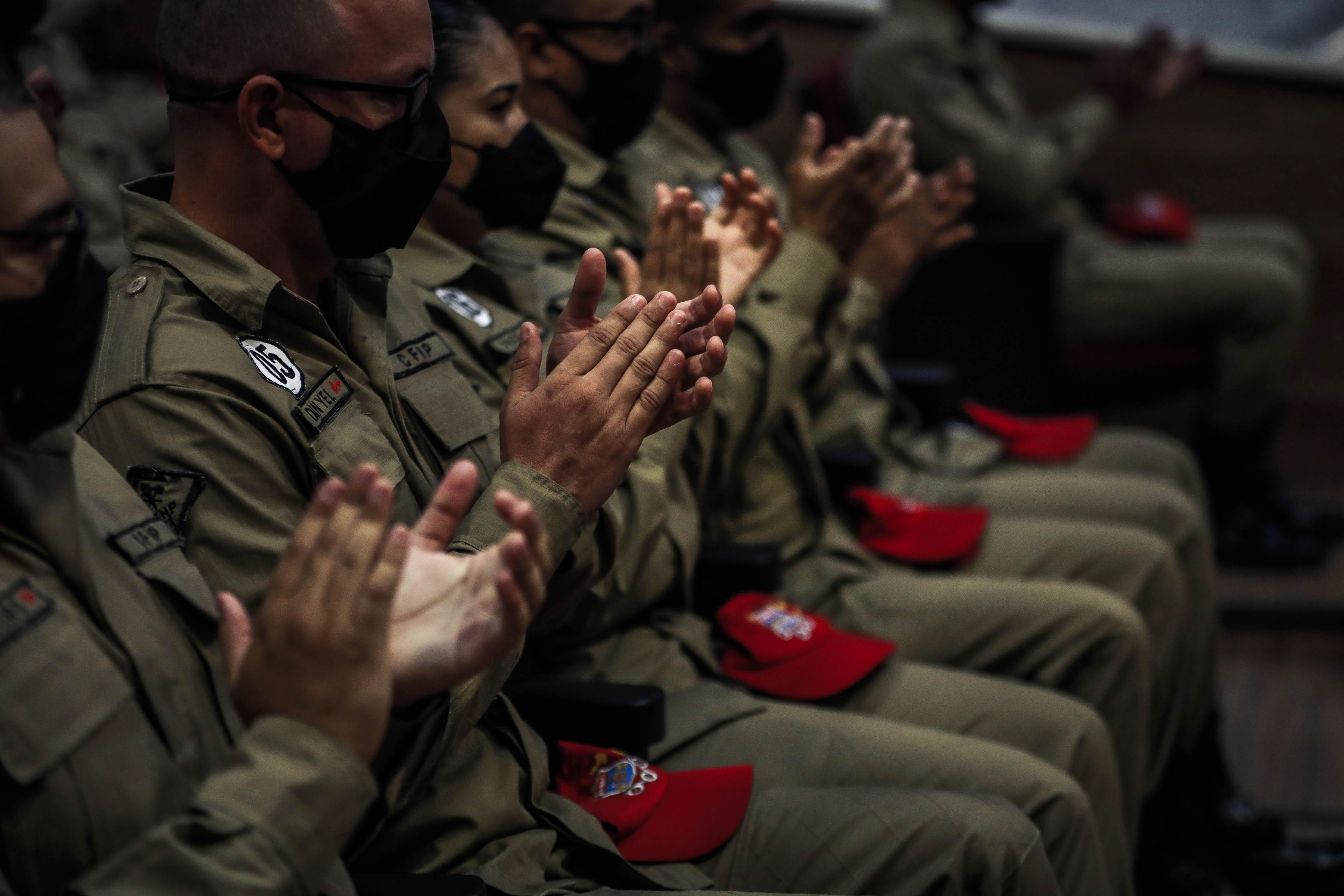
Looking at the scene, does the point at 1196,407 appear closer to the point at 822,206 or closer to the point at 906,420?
the point at 906,420

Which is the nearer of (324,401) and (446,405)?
(324,401)

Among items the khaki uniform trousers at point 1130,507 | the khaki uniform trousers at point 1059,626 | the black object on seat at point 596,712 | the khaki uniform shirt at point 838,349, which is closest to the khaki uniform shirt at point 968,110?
the khaki uniform shirt at point 838,349

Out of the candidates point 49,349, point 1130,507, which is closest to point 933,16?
point 1130,507

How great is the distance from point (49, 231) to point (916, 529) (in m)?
1.58

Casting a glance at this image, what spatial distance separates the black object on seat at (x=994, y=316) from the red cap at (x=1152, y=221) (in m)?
0.39

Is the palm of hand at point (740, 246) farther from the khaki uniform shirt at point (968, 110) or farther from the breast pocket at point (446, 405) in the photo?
the khaki uniform shirt at point (968, 110)

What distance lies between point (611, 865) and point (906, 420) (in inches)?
64.4

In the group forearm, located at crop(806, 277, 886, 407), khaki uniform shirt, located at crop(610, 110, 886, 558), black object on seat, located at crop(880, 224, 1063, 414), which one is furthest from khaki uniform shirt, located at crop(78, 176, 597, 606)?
black object on seat, located at crop(880, 224, 1063, 414)

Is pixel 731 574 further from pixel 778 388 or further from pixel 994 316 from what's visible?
pixel 994 316

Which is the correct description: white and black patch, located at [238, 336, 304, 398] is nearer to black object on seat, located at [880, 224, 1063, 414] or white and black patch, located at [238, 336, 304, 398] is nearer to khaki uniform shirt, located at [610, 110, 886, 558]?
khaki uniform shirt, located at [610, 110, 886, 558]

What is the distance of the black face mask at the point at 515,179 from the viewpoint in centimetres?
167

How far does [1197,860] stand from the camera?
2.08m

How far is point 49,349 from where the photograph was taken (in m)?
0.93

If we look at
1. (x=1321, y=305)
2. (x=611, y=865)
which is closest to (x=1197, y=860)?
(x=611, y=865)
